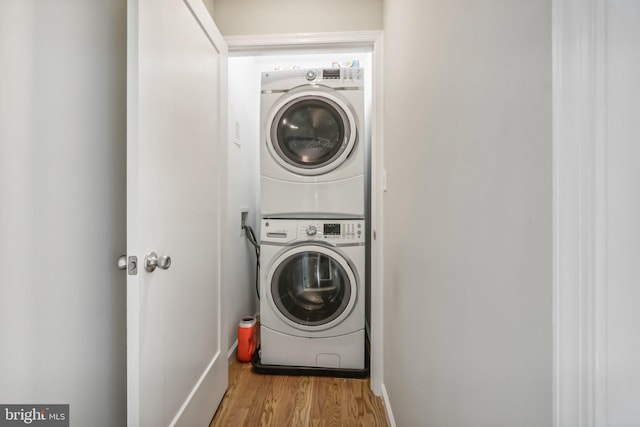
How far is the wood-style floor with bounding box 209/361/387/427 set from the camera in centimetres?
144

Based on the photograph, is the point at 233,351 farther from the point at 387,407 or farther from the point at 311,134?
the point at 311,134

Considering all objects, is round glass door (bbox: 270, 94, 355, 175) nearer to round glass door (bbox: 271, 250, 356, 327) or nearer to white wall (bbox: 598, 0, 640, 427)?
round glass door (bbox: 271, 250, 356, 327)

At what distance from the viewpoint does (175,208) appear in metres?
1.09

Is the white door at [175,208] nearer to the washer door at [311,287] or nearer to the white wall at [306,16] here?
the white wall at [306,16]

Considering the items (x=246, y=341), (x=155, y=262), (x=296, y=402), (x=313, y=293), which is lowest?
(x=296, y=402)

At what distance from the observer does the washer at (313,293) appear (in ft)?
5.91

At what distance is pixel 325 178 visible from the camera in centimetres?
184

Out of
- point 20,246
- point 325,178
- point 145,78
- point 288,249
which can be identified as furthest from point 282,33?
point 20,246

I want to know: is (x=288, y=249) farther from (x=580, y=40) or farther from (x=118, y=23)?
(x=580, y=40)

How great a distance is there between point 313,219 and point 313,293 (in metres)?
0.49

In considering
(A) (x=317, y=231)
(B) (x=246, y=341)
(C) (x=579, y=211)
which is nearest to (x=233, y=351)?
(B) (x=246, y=341)

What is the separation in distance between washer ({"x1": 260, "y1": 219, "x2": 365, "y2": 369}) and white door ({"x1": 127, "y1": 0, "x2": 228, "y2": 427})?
38cm

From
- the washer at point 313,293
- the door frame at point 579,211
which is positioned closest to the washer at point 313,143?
the washer at point 313,293

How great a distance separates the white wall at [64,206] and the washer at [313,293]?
0.94m
